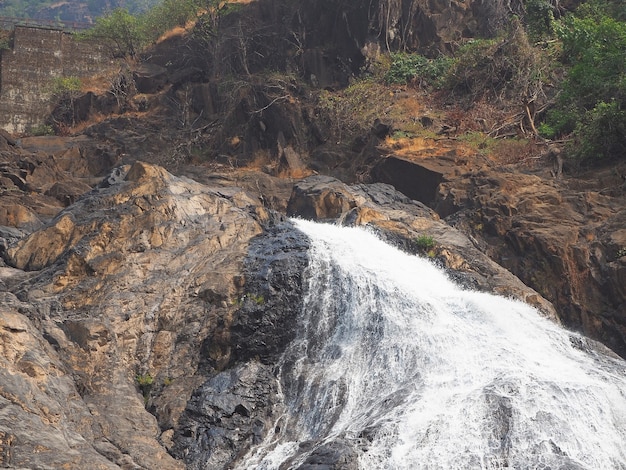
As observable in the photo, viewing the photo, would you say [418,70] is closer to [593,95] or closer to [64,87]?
[593,95]

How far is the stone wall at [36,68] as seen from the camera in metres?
41.1

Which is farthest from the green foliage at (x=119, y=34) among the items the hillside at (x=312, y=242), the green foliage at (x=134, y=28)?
the hillside at (x=312, y=242)

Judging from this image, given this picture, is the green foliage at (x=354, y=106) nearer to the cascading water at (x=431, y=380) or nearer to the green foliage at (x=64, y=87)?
the green foliage at (x=64, y=87)

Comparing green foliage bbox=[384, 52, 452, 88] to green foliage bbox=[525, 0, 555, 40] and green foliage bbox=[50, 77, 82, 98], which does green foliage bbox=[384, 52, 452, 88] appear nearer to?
green foliage bbox=[525, 0, 555, 40]

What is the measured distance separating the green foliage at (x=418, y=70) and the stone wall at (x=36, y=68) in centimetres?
Answer: 1818

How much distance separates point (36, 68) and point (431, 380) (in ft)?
115

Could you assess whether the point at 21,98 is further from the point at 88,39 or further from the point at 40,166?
the point at 40,166

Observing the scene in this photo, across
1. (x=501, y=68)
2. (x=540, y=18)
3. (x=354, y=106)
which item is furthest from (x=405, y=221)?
(x=540, y=18)

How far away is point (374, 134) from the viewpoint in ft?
102

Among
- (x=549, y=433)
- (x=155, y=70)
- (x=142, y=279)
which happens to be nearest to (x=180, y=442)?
(x=142, y=279)

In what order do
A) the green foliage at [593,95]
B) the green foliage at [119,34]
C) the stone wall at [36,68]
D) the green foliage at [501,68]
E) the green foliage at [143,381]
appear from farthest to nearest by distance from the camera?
the green foliage at [119,34] < the stone wall at [36,68] < the green foliage at [501,68] < the green foliage at [593,95] < the green foliage at [143,381]

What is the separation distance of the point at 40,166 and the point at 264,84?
11648 mm

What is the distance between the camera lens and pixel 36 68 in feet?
140

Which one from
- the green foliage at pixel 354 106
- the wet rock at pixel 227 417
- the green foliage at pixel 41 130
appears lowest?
the green foliage at pixel 41 130
